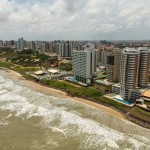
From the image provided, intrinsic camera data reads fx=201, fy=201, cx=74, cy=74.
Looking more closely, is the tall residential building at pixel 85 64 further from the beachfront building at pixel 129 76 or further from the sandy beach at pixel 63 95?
the beachfront building at pixel 129 76

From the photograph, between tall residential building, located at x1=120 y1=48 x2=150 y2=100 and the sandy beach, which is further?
tall residential building, located at x1=120 y1=48 x2=150 y2=100

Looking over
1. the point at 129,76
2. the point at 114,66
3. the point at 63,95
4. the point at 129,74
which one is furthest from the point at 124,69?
the point at 63,95

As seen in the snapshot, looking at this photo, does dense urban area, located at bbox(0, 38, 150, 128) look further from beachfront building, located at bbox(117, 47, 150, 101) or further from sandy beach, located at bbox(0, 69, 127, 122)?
sandy beach, located at bbox(0, 69, 127, 122)

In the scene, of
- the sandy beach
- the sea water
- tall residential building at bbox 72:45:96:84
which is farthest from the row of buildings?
the sea water

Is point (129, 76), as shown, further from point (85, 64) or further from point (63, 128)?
point (63, 128)

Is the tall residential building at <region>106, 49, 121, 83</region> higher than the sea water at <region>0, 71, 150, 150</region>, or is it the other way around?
the tall residential building at <region>106, 49, 121, 83</region>

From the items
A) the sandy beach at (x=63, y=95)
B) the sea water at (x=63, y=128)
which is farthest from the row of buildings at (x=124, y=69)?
the sea water at (x=63, y=128)

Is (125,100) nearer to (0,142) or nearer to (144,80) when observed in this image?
(144,80)

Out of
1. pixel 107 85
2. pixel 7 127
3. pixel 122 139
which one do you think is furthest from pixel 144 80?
pixel 7 127
